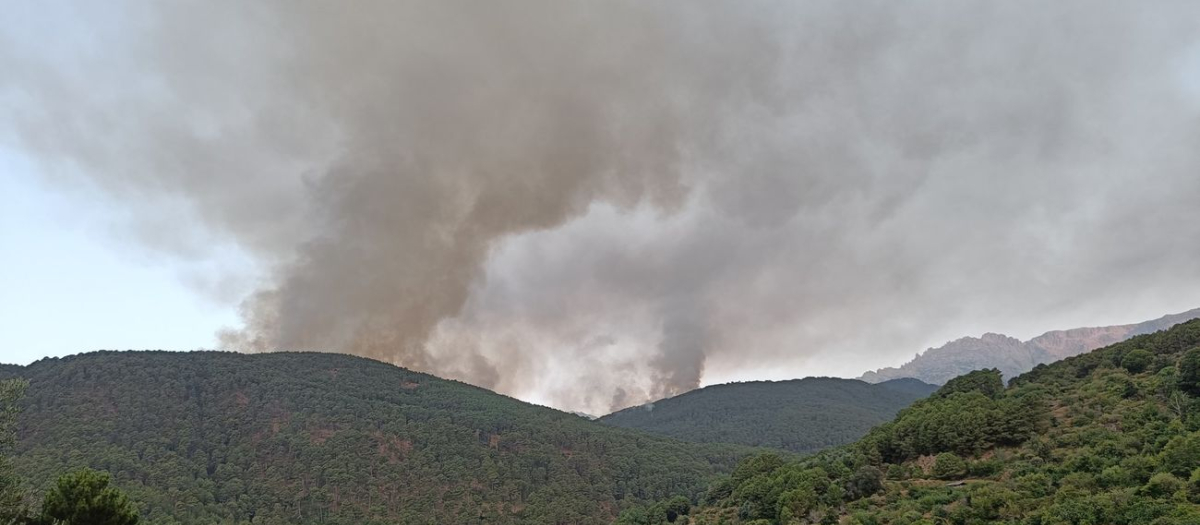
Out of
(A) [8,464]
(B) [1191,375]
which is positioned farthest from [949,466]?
(A) [8,464]

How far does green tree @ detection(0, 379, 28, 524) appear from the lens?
3641 centimetres

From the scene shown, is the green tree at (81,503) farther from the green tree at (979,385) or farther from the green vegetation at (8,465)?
the green tree at (979,385)

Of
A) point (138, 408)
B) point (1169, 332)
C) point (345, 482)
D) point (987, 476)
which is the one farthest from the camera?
point (138, 408)

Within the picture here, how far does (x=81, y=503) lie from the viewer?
3794cm

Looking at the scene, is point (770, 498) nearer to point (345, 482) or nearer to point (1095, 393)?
point (1095, 393)

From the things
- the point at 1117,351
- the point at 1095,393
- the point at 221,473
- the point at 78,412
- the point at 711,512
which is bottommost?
the point at 711,512

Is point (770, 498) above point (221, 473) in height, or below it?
below

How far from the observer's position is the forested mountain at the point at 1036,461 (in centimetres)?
3825

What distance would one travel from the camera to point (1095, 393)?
6481cm

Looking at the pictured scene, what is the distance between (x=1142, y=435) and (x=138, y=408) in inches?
9856

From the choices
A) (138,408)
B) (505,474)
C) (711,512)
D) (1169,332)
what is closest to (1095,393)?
(1169,332)

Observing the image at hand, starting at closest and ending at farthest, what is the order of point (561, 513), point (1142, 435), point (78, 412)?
point (1142, 435), point (561, 513), point (78, 412)

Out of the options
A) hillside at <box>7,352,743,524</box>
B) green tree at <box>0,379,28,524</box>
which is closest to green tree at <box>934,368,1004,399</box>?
hillside at <box>7,352,743,524</box>

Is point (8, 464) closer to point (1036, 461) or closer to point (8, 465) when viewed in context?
point (8, 465)
